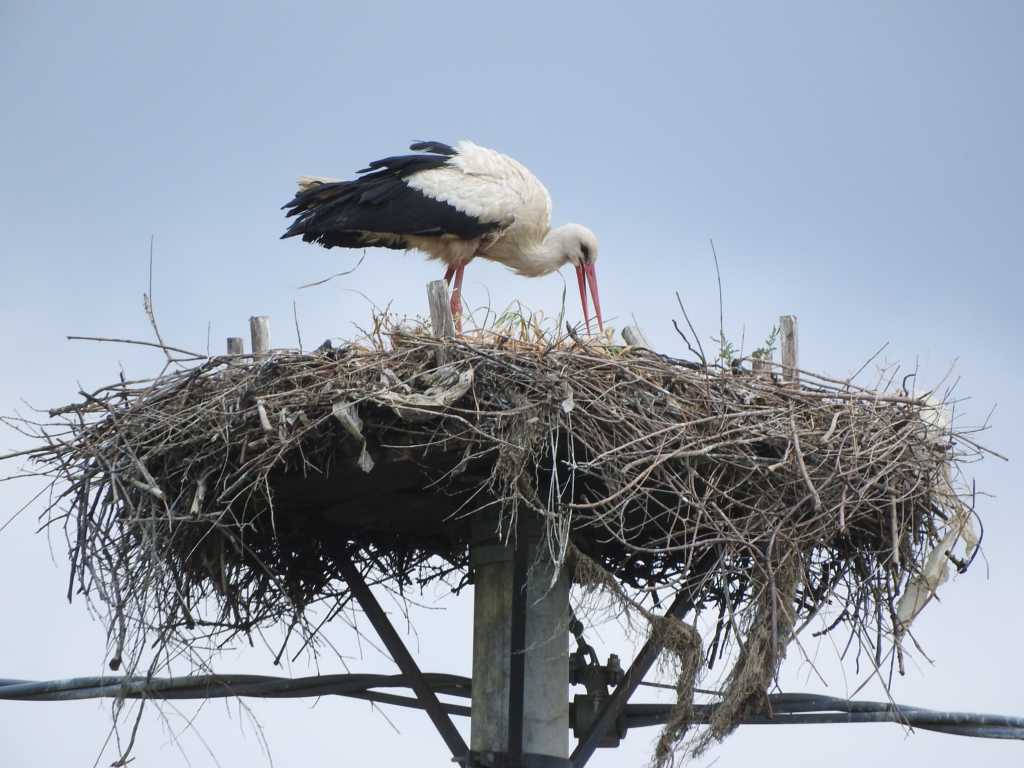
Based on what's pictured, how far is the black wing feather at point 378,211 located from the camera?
8.62 m

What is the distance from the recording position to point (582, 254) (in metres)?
9.30

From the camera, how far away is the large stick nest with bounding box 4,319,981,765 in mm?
6039

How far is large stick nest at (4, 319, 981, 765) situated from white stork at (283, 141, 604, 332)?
2.18 meters

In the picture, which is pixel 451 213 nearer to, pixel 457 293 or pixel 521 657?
pixel 457 293

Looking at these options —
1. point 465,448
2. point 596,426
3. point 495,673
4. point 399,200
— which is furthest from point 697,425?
point 399,200

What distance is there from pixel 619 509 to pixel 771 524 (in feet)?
1.83

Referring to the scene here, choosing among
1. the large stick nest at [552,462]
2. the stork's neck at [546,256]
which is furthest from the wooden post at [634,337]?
the stork's neck at [546,256]

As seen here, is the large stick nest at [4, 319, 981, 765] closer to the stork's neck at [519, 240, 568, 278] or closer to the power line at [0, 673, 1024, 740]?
the power line at [0, 673, 1024, 740]

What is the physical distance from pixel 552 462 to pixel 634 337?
1005mm

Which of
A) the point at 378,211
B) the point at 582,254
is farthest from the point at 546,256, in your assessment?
the point at 378,211

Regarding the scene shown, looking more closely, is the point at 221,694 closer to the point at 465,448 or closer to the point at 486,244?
the point at 465,448

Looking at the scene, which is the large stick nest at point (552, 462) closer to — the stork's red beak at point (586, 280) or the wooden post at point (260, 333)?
the wooden post at point (260, 333)

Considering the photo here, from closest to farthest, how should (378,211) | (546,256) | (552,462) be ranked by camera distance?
(552,462) → (378,211) → (546,256)

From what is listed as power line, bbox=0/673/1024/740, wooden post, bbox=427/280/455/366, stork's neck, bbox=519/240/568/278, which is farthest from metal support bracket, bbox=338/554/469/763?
stork's neck, bbox=519/240/568/278
